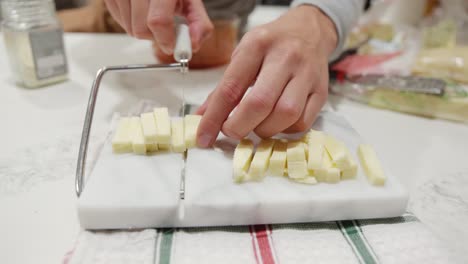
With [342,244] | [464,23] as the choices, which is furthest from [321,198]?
[464,23]

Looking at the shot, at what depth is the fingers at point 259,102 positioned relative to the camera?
0.57 metres

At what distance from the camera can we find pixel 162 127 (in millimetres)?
601

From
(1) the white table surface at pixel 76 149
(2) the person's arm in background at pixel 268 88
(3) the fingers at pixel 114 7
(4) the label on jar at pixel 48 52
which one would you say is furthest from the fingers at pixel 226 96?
(4) the label on jar at pixel 48 52

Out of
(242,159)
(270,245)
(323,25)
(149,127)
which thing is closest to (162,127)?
(149,127)

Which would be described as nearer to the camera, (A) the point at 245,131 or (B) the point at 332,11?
(A) the point at 245,131

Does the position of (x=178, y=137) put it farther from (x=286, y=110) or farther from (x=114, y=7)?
(x=114, y=7)

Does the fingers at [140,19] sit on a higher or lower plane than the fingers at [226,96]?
higher

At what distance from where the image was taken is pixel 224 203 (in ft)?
1.64

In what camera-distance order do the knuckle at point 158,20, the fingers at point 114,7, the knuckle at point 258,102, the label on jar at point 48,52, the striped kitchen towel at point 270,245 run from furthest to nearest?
1. the label on jar at point 48,52
2. the fingers at point 114,7
3. the knuckle at point 158,20
4. the knuckle at point 258,102
5. the striped kitchen towel at point 270,245

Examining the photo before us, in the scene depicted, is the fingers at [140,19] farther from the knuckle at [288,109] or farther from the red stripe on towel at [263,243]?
the red stripe on towel at [263,243]

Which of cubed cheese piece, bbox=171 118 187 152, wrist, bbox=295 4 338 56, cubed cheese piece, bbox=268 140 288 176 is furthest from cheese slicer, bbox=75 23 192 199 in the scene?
wrist, bbox=295 4 338 56

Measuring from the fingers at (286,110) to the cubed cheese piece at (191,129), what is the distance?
0.30 ft

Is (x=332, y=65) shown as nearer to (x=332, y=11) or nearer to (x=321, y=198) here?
(x=332, y=11)

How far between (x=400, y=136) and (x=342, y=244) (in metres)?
0.38
